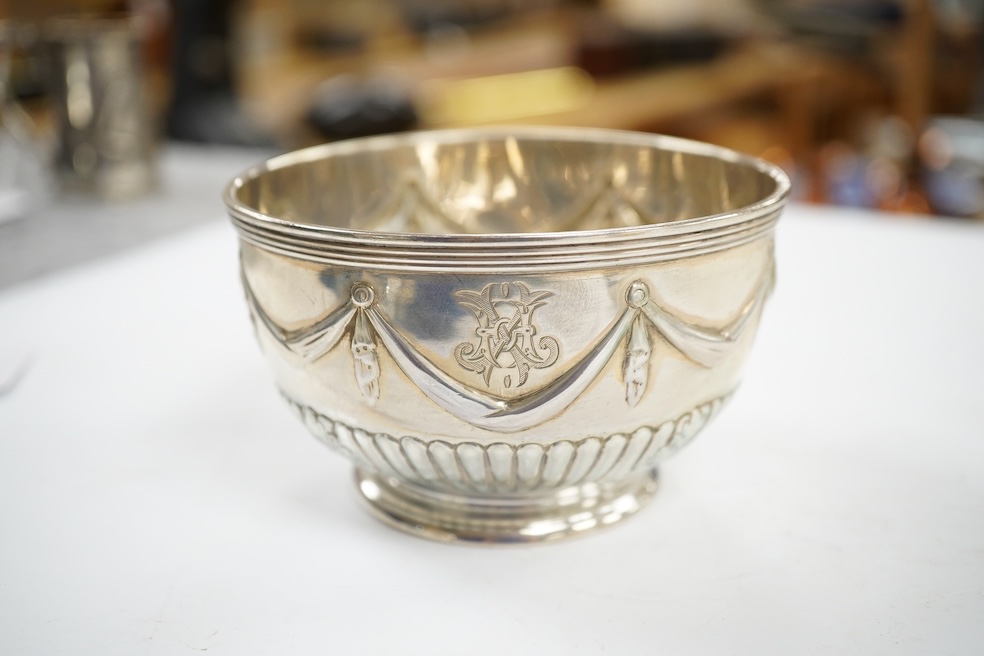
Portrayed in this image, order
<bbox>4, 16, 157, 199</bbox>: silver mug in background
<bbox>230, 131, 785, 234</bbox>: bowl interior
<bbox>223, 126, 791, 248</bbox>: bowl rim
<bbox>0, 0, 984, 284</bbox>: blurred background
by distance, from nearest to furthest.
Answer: <bbox>223, 126, 791, 248</bbox>: bowl rim → <bbox>230, 131, 785, 234</bbox>: bowl interior → <bbox>4, 16, 157, 199</bbox>: silver mug in background → <bbox>0, 0, 984, 284</bbox>: blurred background

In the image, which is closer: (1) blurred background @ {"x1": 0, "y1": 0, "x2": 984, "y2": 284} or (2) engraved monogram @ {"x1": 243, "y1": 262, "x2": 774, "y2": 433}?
(2) engraved monogram @ {"x1": 243, "y1": 262, "x2": 774, "y2": 433}

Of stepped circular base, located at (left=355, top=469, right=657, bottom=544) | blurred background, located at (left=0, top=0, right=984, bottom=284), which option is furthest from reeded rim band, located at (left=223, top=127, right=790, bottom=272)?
blurred background, located at (left=0, top=0, right=984, bottom=284)

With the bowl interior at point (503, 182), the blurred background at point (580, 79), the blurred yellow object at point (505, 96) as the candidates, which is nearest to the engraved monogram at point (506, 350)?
the bowl interior at point (503, 182)

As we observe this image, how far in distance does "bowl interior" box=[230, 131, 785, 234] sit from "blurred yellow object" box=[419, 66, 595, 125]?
5.21ft

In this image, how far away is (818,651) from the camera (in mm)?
357

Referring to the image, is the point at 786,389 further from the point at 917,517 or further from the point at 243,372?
the point at 243,372

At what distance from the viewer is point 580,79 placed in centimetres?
277

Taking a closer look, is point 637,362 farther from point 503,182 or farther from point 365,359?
point 503,182

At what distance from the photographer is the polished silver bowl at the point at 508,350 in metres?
0.35

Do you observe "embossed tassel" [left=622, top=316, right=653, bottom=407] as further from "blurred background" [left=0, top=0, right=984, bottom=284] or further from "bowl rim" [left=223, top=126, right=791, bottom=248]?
"blurred background" [left=0, top=0, right=984, bottom=284]

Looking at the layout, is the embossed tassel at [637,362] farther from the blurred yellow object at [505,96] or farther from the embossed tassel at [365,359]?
the blurred yellow object at [505,96]

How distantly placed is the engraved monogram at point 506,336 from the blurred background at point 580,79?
2.53ft

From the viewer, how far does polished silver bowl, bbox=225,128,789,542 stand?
13.9 inches

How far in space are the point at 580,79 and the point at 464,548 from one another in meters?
2.49
